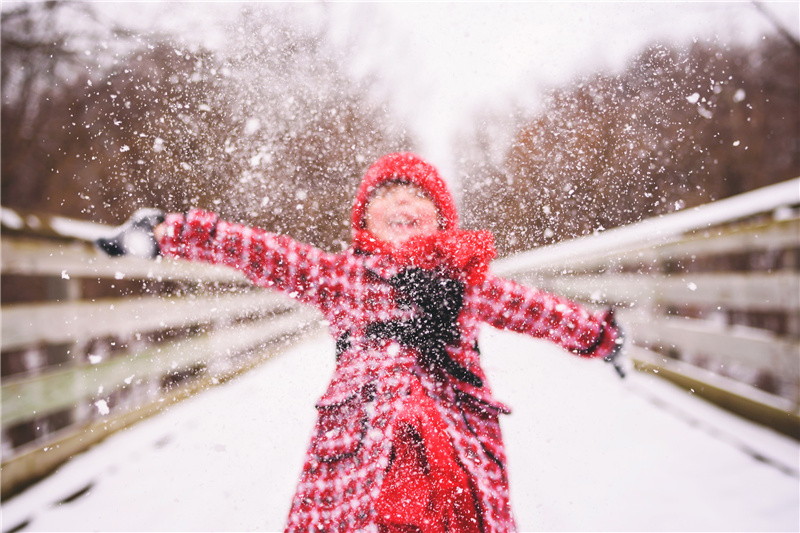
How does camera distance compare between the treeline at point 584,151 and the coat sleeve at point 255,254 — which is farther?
the treeline at point 584,151

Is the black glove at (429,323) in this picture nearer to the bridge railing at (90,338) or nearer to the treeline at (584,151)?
the treeline at (584,151)

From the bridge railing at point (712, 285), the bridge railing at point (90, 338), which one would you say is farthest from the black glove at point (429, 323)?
the bridge railing at point (90, 338)

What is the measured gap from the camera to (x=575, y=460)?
1665mm

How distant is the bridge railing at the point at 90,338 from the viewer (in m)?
1.63

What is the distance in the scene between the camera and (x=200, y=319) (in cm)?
299

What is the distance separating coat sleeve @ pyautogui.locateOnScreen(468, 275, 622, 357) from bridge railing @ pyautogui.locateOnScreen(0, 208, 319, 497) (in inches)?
28.6

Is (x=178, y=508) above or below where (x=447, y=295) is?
below

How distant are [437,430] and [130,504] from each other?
1226 millimetres

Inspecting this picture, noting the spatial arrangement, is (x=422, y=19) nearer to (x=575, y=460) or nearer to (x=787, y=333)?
(x=575, y=460)

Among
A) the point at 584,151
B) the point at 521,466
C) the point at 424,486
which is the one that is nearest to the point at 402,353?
the point at 424,486

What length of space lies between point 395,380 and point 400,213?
15.0 inches

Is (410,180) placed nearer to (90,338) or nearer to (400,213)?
(400,213)

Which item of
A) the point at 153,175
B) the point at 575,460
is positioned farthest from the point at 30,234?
the point at 575,460

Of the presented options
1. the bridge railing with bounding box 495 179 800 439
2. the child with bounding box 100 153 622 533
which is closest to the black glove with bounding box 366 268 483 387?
the child with bounding box 100 153 622 533
